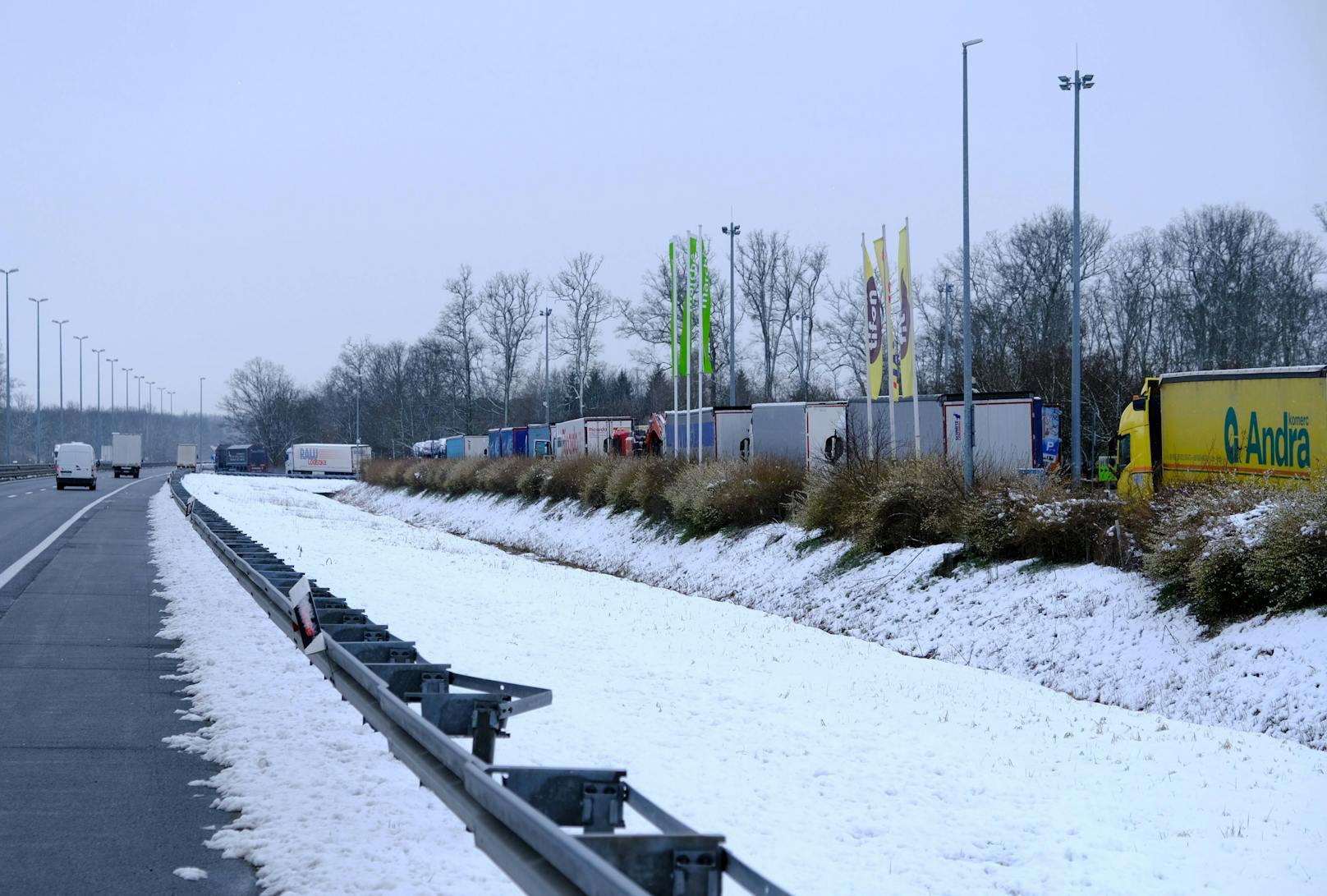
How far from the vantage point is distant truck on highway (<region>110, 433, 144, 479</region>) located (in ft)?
329

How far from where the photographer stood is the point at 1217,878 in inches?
260

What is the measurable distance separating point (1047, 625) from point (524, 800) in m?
12.3

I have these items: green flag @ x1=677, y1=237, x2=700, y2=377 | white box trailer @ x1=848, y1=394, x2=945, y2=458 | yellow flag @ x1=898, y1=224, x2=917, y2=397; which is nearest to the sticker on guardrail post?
yellow flag @ x1=898, y1=224, x2=917, y2=397

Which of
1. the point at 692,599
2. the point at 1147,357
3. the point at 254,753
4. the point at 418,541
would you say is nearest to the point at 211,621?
the point at 254,753

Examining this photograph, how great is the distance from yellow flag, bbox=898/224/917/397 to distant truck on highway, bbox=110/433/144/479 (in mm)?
88053

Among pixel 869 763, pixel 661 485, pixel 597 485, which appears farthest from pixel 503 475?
pixel 869 763

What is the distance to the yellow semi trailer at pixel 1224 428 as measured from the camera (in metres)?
19.8

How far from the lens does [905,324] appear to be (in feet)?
81.8

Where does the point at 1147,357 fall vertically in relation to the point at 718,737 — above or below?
above

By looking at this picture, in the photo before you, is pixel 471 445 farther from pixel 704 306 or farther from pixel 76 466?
pixel 704 306

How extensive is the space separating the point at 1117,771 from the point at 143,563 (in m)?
16.8

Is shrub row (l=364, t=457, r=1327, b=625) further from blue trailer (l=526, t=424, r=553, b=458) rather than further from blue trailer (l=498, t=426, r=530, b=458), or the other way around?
blue trailer (l=498, t=426, r=530, b=458)

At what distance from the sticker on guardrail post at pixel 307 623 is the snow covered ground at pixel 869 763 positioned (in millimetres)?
666

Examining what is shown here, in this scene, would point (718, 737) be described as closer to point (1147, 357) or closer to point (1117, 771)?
point (1117, 771)
